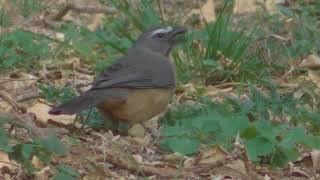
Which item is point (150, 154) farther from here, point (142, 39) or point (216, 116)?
point (142, 39)

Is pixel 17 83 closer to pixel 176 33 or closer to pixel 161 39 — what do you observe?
pixel 161 39

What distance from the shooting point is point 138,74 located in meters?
7.54

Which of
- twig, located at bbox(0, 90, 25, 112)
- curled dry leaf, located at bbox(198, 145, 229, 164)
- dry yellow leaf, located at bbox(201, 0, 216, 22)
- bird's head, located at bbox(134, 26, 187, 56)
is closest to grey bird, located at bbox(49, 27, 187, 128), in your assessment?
bird's head, located at bbox(134, 26, 187, 56)

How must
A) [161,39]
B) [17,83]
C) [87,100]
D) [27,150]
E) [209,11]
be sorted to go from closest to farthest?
[27,150] < [87,100] < [17,83] < [161,39] < [209,11]

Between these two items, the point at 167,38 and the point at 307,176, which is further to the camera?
the point at 167,38

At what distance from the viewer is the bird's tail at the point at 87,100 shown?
675 centimetres

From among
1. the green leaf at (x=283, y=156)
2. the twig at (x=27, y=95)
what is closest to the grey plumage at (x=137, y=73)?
the twig at (x=27, y=95)

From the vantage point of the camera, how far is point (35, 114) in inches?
289

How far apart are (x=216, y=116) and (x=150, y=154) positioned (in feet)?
1.90

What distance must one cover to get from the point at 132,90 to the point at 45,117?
2.00 feet

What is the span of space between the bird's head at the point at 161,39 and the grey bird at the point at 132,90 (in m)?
0.17

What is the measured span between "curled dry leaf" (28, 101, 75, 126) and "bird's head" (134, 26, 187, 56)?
3.37ft

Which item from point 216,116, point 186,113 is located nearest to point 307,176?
point 216,116

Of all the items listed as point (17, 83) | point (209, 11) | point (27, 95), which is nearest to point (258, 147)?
point (27, 95)
